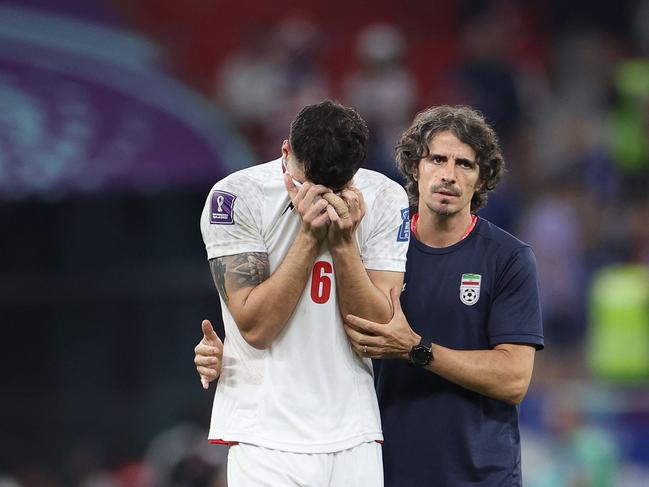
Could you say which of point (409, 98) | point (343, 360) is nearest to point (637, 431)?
point (409, 98)

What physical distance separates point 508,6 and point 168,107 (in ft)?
13.0

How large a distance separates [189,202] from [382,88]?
1871 mm

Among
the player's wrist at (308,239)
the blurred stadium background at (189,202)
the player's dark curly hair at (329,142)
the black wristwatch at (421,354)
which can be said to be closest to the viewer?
the player's dark curly hair at (329,142)

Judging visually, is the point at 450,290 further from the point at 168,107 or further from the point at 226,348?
the point at 168,107

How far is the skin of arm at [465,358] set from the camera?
14.3ft

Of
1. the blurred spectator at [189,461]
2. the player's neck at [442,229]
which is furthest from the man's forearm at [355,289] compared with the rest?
the blurred spectator at [189,461]

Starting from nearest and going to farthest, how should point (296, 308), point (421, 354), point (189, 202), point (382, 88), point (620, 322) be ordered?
point (296, 308) → point (421, 354) → point (620, 322) → point (189, 202) → point (382, 88)

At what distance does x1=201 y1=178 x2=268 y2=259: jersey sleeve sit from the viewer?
4.27 metres

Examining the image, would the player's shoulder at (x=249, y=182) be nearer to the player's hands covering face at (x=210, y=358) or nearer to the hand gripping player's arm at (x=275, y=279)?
the hand gripping player's arm at (x=275, y=279)

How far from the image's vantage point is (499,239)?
4805mm

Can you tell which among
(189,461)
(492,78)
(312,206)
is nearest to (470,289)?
(312,206)

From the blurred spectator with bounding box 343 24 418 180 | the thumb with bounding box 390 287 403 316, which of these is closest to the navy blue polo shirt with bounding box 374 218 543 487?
the thumb with bounding box 390 287 403 316

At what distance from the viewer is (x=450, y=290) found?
4.77 m

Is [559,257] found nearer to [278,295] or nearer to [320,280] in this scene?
[320,280]
